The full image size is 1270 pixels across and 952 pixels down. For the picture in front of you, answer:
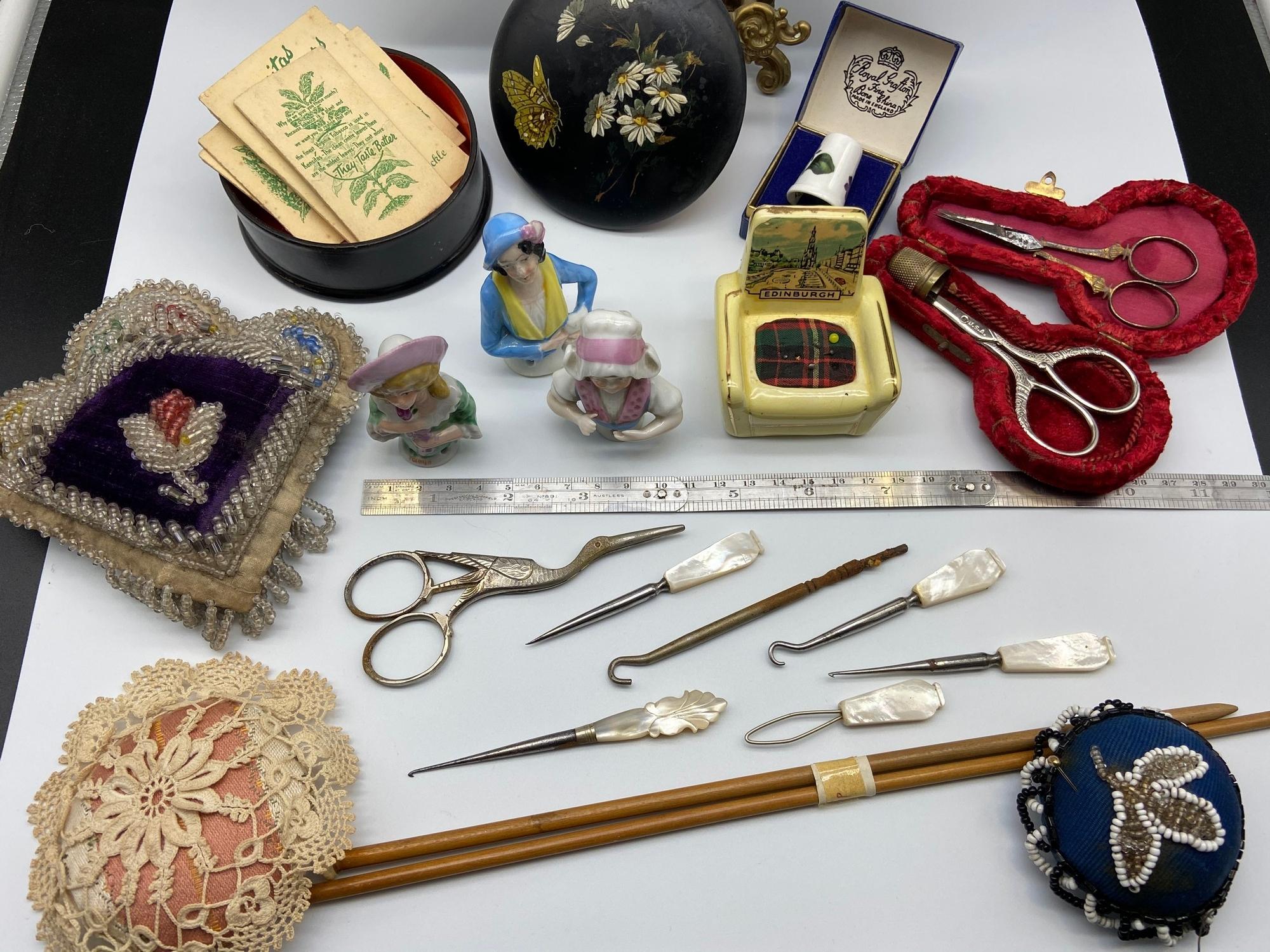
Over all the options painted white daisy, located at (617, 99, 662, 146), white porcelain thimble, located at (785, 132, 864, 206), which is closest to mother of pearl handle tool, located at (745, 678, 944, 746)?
white porcelain thimble, located at (785, 132, 864, 206)

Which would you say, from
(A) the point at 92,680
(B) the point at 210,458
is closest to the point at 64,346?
(B) the point at 210,458

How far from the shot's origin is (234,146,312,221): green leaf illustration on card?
2021mm

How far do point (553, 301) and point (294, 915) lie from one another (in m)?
1.18

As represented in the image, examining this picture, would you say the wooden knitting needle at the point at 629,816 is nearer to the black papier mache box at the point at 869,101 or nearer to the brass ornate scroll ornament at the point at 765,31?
the black papier mache box at the point at 869,101

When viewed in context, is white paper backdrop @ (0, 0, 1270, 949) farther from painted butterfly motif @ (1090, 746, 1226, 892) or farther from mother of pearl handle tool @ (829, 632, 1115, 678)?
painted butterfly motif @ (1090, 746, 1226, 892)

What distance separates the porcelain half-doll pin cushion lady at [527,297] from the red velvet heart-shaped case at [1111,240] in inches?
31.9

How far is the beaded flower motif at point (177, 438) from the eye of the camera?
1.75 metres

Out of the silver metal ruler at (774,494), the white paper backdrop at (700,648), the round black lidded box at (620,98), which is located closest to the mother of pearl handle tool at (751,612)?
the white paper backdrop at (700,648)

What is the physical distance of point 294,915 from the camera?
4.98ft

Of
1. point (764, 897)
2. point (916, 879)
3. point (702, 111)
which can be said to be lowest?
point (764, 897)

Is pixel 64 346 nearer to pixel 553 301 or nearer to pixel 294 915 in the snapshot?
pixel 553 301

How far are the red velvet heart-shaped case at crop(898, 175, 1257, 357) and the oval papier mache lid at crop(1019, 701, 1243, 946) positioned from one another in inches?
35.0

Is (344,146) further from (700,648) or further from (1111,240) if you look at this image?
(1111,240)

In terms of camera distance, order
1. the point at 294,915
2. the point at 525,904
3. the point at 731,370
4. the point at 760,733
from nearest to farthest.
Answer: the point at 294,915 → the point at 525,904 → the point at 760,733 → the point at 731,370
